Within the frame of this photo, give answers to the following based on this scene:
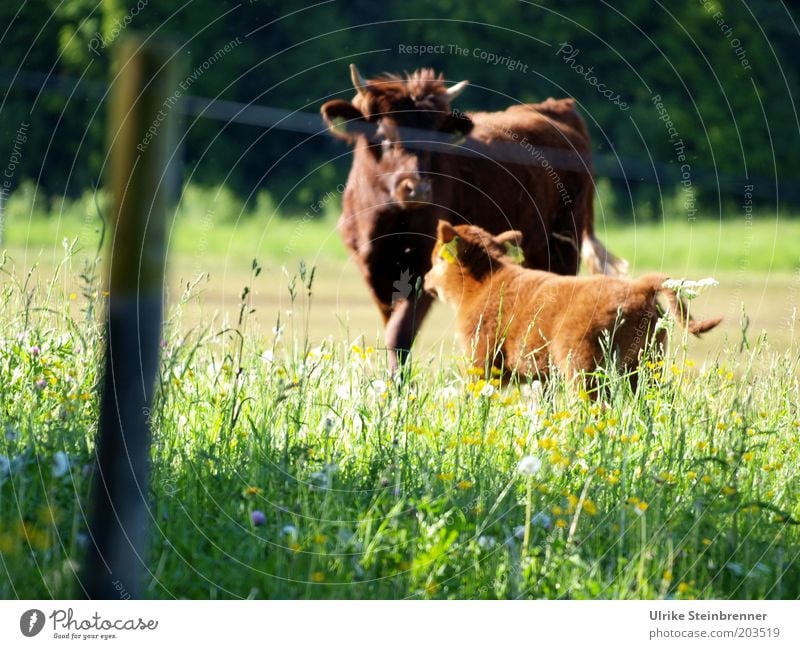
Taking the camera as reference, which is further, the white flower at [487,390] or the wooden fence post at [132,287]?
the white flower at [487,390]

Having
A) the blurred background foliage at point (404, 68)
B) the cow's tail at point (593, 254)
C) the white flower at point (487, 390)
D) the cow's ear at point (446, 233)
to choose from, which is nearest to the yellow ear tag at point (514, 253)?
the cow's ear at point (446, 233)

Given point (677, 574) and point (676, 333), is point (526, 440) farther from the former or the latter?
point (676, 333)

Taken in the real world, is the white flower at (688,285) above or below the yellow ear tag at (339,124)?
below

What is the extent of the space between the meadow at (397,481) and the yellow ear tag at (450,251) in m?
1.01

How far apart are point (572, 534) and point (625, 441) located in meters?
0.72

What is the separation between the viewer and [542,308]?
218 inches

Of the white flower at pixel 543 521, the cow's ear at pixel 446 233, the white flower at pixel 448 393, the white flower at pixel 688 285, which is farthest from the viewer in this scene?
the cow's ear at pixel 446 233

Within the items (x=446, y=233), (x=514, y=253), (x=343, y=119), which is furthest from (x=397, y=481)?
(x=343, y=119)

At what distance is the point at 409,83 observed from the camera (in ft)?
23.2

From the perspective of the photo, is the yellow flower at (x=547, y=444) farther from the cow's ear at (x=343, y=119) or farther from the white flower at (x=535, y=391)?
the cow's ear at (x=343, y=119)

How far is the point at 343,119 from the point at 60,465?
4068 millimetres

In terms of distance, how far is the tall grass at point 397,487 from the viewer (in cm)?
346
